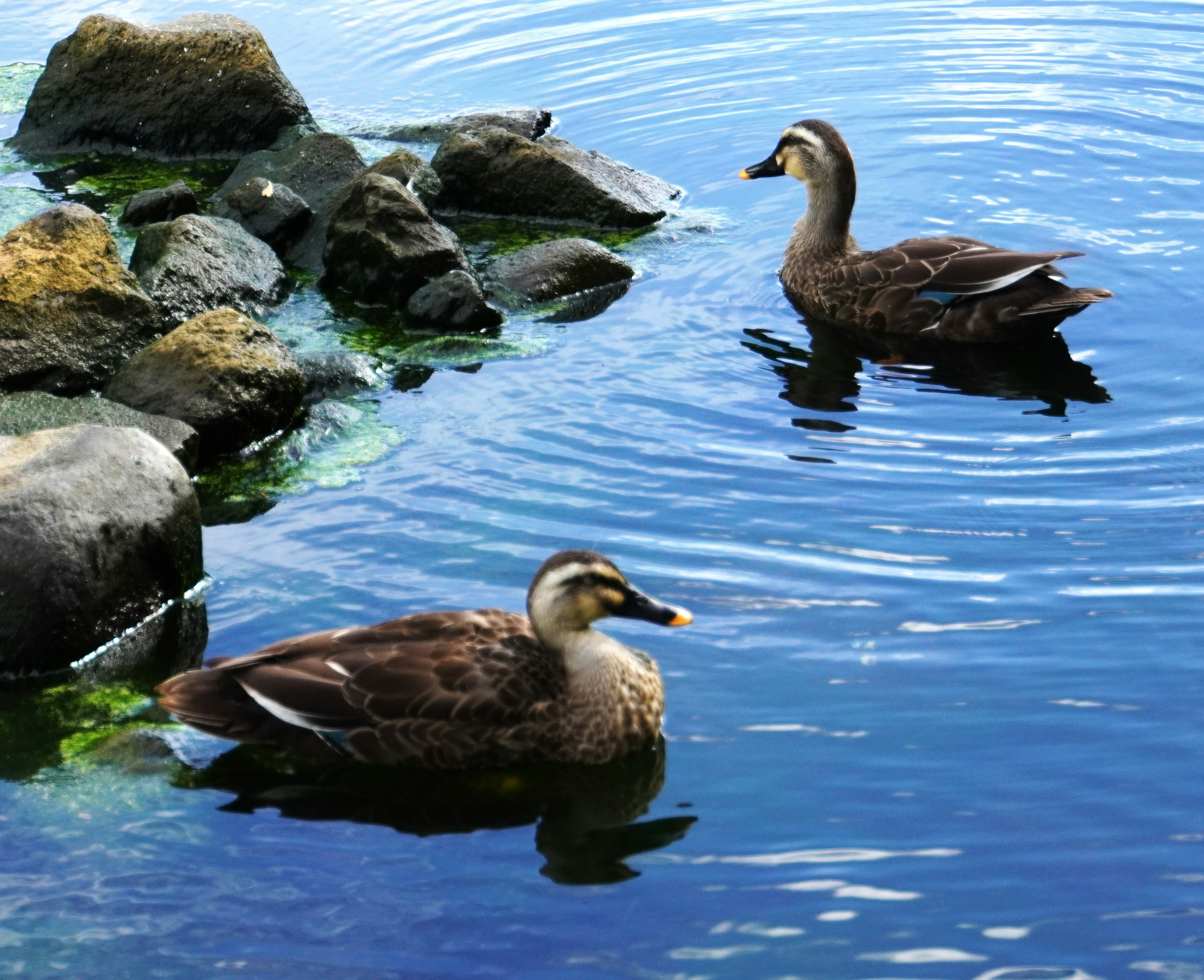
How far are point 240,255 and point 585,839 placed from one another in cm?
695

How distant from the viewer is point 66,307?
10.1 metres

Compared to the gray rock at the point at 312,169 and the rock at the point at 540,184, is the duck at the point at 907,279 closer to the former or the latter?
the rock at the point at 540,184

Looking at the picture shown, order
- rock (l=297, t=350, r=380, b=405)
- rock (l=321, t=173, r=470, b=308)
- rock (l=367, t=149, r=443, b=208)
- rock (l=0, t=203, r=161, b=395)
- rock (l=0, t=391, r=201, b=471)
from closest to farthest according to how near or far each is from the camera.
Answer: rock (l=0, t=391, r=201, b=471) < rock (l=0, t=203, r=161, b=395) < rock (l=297, t=350, r=380, b=405) < rock (l=321, t=173, r=470, b=308) < rock (l=367, t=149, r=443, b=208)

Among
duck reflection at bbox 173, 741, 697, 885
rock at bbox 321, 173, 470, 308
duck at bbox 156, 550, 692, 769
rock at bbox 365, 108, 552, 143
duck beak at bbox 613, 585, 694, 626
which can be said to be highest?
rock at bbox 365, 108, 552, 143

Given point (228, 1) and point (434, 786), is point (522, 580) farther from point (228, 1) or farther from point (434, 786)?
point (228, 1)

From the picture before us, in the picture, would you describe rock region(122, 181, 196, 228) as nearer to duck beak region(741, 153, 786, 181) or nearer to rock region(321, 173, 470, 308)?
rock region(321, 173, 470, 308)

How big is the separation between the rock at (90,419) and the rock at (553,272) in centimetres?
319

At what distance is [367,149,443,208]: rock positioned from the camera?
12781 mm

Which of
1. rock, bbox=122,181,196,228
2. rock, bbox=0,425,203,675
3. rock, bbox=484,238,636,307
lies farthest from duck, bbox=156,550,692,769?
rock, bbox=122,181,196,228

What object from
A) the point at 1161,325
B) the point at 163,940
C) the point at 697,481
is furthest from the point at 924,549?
the point at 163,940

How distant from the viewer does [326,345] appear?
36.0 ft

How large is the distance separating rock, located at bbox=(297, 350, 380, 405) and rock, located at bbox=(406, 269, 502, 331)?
3.27ft

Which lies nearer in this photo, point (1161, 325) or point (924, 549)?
point (924, 549)

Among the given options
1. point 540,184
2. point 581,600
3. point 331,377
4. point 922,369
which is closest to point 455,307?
point 331,377
